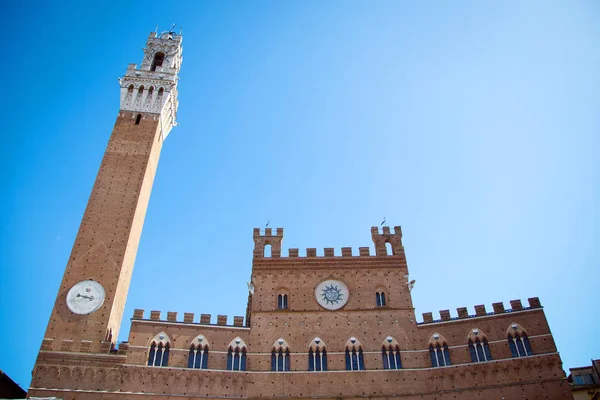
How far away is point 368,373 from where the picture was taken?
2853 centimetres

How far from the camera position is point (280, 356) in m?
29.2

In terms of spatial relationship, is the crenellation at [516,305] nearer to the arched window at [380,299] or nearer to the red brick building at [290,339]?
the red brick building at [290,339]

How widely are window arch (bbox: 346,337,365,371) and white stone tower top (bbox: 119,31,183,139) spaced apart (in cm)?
2344

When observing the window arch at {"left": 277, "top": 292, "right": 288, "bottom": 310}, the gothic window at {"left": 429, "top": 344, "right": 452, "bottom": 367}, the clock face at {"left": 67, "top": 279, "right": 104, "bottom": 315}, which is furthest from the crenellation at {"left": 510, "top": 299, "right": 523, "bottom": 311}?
the clock face at {"left": 67, "top": 279, "right": 104, "bottom": 315}

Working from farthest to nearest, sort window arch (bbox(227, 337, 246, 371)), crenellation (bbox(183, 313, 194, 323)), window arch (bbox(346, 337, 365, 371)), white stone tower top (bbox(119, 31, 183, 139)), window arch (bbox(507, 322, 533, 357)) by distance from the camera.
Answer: white stone tower top (bbox(119, 31, 183, 139))
crenellation (bbox(183, 313, 194, 323))
window arch (bbox(346, 337, 365, 371))
window arch (bbox(227, 337, 246, 371))
window arch (bbox(507, 322, 533, 357))

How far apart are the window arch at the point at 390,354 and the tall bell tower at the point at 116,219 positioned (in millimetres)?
16425

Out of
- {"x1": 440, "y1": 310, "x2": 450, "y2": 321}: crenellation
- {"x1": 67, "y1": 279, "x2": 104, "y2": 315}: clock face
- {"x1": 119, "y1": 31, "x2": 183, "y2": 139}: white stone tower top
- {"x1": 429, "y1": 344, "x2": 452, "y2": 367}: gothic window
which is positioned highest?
{"x1": 119, "y1": 31, "x2": 183, "y2": 139}: white stone tower top

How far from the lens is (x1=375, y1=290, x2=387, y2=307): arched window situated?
103 ft

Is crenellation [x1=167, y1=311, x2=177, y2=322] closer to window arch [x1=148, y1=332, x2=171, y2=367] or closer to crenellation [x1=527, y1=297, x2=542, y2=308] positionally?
window arch [x1=148, y1=332, x2=171, y2=367]

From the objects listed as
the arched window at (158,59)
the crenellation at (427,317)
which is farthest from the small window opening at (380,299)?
the arched window at (158,59)

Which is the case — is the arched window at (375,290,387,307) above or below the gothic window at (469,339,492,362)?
above

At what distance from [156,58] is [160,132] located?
915 cm

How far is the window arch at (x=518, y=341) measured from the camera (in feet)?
92.5

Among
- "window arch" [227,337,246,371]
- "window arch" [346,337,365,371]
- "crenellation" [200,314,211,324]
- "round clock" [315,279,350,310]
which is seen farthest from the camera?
"round clock" [315,279,350,310]
